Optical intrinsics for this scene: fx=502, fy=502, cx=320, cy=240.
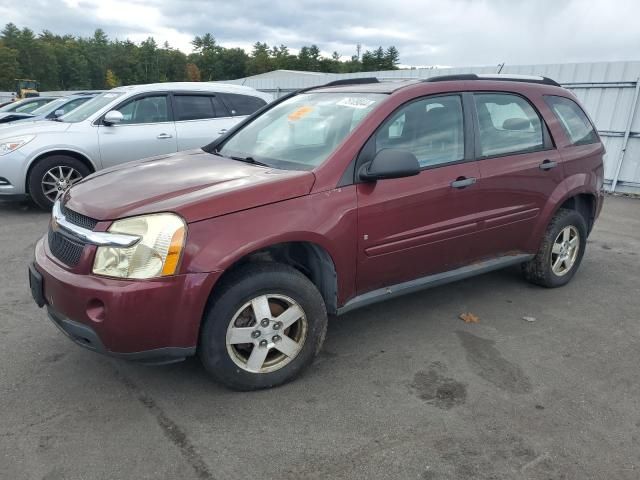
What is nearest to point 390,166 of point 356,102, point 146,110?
point 356,102

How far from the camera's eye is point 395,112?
3330 millimetres

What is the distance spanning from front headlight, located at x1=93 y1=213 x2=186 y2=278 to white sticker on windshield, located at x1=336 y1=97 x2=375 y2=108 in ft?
5.16

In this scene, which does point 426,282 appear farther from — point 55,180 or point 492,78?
point 55,180

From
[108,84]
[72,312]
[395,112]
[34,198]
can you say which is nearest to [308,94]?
[395,112]

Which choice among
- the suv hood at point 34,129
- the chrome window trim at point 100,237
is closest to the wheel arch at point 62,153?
the suv hood at point 34,129

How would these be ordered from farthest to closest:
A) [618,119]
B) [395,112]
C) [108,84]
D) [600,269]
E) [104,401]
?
[108,84] < [618,119] < [600,269] < [395,112] < [104,401]

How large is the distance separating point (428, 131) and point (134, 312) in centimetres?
228

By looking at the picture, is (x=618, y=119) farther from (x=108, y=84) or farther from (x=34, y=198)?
(x=108, y=84)

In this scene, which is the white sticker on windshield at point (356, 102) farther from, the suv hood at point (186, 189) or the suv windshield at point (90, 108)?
the suv windshield at point (90, 108)

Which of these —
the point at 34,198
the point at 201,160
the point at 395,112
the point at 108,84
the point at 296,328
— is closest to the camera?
the point at 296,328

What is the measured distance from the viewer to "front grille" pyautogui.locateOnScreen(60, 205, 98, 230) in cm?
263

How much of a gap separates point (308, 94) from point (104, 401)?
106 inches

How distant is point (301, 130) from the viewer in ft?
11.8

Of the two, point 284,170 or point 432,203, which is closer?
point 284,170
